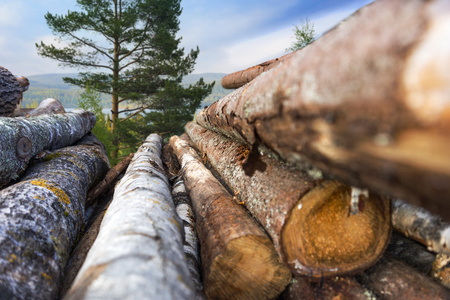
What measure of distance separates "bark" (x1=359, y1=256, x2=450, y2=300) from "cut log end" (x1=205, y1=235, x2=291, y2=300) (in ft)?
1.86

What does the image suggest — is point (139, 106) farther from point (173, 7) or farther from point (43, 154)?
point (43, 154)

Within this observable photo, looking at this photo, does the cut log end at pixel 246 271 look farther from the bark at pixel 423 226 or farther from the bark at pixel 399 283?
the bark at pixel 423 226

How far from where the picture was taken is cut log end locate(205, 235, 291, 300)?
1593mm

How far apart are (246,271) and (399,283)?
1.00 meters

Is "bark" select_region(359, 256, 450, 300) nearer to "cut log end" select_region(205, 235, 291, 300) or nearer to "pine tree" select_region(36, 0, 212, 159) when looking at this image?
"cut log end" select_region(205, 235, 291, 300)

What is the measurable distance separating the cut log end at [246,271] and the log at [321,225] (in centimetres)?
15

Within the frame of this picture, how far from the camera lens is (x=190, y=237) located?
220 cm

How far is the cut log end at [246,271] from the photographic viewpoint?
5.23 feet

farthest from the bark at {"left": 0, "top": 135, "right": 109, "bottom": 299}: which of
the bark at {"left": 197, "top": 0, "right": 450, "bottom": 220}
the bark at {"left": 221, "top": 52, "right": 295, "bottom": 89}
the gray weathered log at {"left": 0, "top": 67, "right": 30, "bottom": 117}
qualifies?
the gray weathered log at {"left": 0, "top": 67, "right": 30, "bottom": 117}

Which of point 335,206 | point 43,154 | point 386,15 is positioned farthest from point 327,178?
point 43,154

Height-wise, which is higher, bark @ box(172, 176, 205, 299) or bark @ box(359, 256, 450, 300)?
bark @ box(172, 176, 205, 299)

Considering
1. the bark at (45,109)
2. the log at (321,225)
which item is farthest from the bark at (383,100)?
the bark at (45,109)

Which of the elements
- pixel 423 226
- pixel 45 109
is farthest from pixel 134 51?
pixel 423 226

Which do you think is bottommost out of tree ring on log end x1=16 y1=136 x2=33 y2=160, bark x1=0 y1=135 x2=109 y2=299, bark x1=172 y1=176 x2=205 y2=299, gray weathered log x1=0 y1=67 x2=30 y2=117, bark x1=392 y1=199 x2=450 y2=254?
bark x1=172 y1=176 x2=205 y2=299
